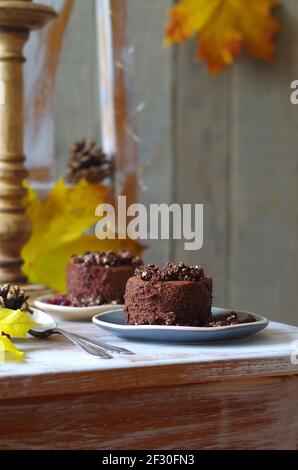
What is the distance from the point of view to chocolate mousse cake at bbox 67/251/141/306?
1016mm

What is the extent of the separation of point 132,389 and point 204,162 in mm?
1331

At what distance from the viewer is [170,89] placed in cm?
202

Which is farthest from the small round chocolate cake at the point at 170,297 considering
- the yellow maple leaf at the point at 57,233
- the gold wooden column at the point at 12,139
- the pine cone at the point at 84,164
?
the pine cone at the point at 84,164

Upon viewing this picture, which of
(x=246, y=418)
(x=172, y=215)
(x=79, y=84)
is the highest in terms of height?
(x=79, y=84)

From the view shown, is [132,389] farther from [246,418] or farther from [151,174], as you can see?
[151,174]

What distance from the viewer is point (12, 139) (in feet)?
3.97

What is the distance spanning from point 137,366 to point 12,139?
1.88ft

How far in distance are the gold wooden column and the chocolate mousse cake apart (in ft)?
0.64

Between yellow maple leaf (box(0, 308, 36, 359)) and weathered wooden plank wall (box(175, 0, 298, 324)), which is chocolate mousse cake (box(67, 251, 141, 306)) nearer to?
yellow maple leaf (box(0, 308, 36, 359))

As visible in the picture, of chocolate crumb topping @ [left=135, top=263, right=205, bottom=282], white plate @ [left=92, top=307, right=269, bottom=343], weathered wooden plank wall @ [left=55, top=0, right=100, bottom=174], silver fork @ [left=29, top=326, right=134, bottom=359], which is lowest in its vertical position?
silver fork @ [left=29, top=326, right=134, bottom=359]

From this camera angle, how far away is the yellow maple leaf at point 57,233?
52.6 inches

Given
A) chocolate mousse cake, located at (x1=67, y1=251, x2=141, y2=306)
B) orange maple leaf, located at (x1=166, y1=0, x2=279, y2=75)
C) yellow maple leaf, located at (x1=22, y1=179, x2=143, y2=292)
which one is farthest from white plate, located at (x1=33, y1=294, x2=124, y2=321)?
orange maple leaf, located at (x1=166, y1=0, x2=279, y2=75)

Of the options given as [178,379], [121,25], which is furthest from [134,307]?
[121,25]

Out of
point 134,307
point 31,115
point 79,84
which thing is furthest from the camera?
point 79,84
